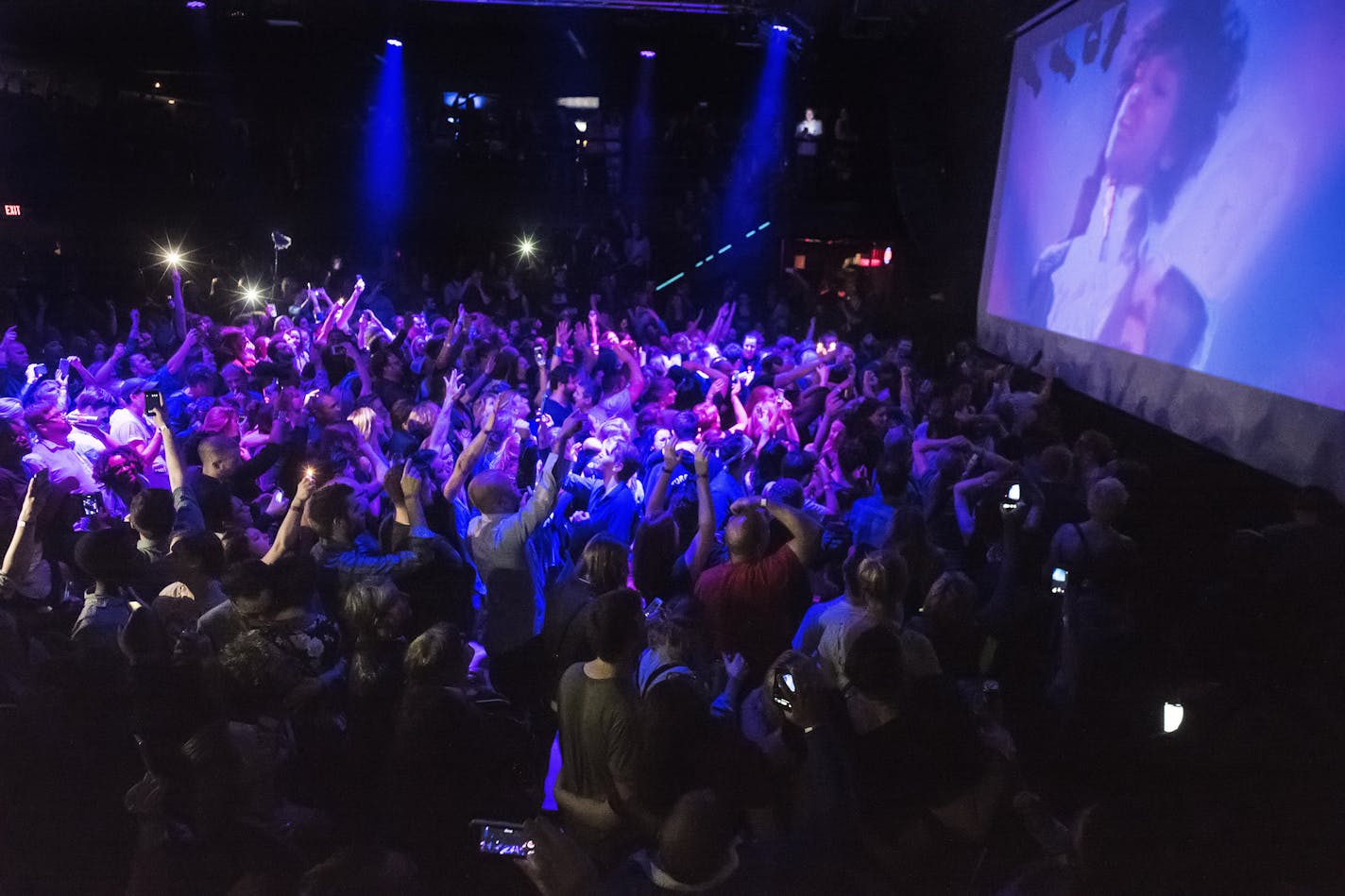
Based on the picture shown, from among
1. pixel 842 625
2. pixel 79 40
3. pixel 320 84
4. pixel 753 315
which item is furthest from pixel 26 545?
pixel 79 40

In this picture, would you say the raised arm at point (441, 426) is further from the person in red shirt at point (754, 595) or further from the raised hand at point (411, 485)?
the person in red shirt at point (754, 595)

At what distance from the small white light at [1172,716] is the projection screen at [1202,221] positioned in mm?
2045

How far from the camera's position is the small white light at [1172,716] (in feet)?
9.24

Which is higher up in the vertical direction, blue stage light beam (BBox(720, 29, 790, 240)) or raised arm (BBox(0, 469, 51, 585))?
blue stage light beam (BBox(720, 29, 790, 240))

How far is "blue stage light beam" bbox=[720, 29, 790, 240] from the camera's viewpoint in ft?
44.7

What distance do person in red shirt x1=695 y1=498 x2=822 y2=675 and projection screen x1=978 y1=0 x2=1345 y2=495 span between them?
3074 millimetres

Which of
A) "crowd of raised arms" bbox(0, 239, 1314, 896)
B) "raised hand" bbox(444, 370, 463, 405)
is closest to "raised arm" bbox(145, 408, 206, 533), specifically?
"crowd of raised arms" bbox(0, 239, 1314, 896)

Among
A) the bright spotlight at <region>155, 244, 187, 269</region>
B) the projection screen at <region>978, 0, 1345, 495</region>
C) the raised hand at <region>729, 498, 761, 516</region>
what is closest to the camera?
the raised hand at <region>729, 498, 761, 516</region>

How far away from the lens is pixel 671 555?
3.21m

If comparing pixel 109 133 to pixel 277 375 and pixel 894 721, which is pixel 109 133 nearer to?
pixel 277 375

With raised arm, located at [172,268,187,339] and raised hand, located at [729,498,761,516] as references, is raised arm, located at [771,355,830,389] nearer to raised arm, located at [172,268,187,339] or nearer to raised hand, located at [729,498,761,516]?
raised hand, located at [729,498,761,516]

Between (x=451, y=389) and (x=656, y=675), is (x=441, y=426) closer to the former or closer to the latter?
(x=451, y=389)

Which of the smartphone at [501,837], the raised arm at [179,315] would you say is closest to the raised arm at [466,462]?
the smartphone at [501,837]

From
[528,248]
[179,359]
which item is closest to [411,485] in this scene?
[179,359]
